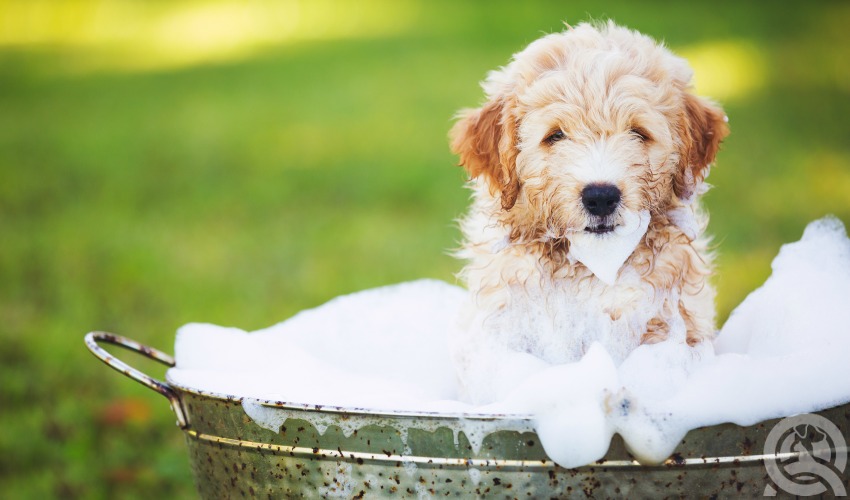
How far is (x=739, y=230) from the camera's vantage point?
23.7ft

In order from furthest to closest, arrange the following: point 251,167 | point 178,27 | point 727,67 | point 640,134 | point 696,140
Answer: point 178,27 < point 727,67 < point 251,167 < point 696,140 < point 640,134

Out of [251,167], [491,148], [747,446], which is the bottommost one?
[747,446]

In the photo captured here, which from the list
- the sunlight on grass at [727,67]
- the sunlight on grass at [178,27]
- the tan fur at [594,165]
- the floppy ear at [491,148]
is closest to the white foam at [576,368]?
the tan fur at [594,165]

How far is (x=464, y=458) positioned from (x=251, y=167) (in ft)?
25.2

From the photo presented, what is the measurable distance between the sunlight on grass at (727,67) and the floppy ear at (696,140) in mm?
7343

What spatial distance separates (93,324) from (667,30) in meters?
8.86

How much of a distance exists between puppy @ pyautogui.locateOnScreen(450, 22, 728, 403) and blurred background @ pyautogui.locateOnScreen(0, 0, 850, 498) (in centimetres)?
66

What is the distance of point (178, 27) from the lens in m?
15.9

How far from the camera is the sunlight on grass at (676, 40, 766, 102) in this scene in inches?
405

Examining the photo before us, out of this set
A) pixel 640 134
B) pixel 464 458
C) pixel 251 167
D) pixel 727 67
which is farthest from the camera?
pixel 727 67

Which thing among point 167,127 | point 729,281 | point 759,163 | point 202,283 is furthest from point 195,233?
point 759,163

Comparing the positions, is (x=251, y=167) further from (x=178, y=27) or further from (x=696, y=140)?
(x=178, y=27)

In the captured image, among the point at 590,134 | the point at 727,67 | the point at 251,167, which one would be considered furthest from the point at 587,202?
the point at 727,67

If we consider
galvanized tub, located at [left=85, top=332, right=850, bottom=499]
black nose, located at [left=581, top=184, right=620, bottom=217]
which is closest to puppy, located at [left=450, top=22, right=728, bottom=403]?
black nose, located at [left=581, top=184, right=620, bottom=217]
